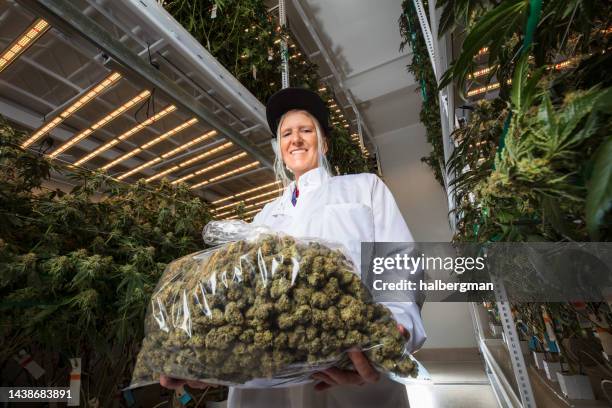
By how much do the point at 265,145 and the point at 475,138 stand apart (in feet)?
6.42

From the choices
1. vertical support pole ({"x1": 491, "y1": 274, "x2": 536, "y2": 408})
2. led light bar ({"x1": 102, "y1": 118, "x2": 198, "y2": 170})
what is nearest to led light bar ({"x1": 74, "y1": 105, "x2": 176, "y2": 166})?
led light bar ({"x1": 102, "y1": 118, "x2": 198, "y2": 170})

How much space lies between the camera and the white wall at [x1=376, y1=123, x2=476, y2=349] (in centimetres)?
548

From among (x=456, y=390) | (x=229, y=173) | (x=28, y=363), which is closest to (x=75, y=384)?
(x=28, y=363)

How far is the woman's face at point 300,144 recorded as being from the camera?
3.82 ft

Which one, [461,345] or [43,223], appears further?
[461,345]

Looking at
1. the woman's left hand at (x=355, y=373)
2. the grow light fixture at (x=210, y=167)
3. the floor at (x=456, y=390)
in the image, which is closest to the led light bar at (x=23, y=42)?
the grow light fixture at (x=210, y=167)

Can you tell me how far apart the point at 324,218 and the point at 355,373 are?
1.54 ft

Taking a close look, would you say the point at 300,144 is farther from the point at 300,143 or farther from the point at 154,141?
the point at 154,141

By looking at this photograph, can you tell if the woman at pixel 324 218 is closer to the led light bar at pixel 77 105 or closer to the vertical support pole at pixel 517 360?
the vertical support pole at pixel 517 360

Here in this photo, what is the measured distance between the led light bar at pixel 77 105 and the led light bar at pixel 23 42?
300 mm

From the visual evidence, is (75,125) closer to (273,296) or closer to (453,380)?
(273,296)

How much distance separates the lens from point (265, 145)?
8.84ft

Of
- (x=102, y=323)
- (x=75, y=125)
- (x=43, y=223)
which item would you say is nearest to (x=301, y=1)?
(x=75, y=125)

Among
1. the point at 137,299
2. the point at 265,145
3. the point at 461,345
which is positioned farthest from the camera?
the point at 461,345
